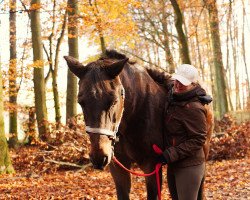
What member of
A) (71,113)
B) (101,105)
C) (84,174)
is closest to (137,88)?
(101,105)

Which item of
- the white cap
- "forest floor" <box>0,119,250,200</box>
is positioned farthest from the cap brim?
"forest floor" <box>0,119,250,200</box>

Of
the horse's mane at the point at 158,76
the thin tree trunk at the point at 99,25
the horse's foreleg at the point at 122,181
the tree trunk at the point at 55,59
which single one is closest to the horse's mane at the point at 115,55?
the horse's mane at the point at 158,76

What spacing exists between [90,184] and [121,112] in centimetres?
513

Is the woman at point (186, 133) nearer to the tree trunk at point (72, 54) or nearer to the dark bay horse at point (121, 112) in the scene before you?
the dark bay horse at point (121, 112)

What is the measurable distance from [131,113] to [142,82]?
38 cm

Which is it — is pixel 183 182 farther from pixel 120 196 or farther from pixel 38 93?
pixel 38 93

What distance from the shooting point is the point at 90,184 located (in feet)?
25.5

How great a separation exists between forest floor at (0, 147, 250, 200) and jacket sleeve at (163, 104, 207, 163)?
11.7 ft

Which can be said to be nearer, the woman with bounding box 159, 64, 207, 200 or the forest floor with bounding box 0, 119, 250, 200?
the woman with bounding box 159, 64, 207, 200

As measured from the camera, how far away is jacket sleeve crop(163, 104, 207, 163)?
124 inches

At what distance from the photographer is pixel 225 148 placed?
35.6 feet

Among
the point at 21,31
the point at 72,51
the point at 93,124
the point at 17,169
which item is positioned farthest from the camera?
the point at 21,31

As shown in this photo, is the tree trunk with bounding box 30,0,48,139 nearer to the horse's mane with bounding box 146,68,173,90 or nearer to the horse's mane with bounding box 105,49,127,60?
the horse's mane with bounding box 146,68,173,90

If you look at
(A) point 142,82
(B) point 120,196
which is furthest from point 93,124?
(B) point 120,196
